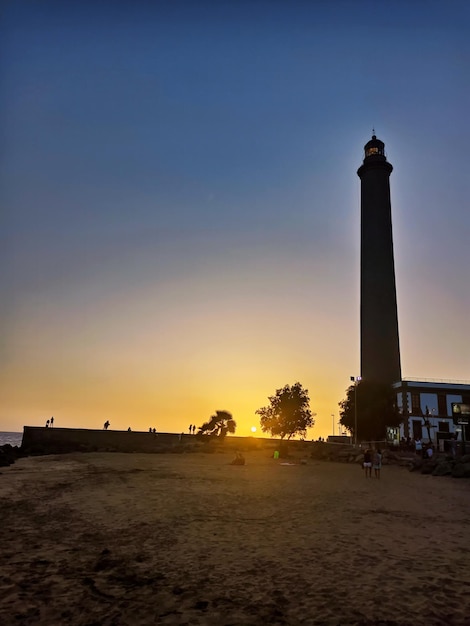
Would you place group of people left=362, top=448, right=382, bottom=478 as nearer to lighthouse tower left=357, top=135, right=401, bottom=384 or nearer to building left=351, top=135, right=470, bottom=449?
building left=351, top=135, right=470, bottom=449

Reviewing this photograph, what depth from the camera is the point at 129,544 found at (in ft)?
31.3

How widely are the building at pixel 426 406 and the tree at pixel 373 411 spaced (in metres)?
3.90

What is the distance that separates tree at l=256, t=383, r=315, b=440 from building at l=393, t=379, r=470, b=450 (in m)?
19.7

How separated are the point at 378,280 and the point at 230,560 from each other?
8216cm

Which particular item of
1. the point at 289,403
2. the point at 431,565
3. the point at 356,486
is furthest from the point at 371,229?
the point at 431,565

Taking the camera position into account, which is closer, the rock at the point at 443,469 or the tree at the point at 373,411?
the rock at the point at 443,469

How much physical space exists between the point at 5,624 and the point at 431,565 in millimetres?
7150

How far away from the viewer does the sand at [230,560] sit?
606cm

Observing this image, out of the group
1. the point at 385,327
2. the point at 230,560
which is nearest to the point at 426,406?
the point at 385,327

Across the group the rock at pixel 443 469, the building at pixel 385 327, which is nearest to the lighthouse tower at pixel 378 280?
the building at pixel 385 327

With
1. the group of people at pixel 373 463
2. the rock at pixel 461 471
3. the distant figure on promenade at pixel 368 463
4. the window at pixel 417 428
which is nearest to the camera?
the group of people at pixel 373 463

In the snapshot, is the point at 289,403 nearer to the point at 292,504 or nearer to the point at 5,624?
the point at 292,504

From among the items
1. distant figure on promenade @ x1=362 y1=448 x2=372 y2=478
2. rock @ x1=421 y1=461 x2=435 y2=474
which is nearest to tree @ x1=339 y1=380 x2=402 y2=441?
rock @ x1=421 y1=461 x2=435 y2=474

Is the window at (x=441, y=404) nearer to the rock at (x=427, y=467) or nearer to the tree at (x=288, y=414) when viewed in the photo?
the tree at (x=288, y=414)
